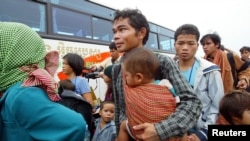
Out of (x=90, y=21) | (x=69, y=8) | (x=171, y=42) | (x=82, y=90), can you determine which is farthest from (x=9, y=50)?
(x=171, y=42)

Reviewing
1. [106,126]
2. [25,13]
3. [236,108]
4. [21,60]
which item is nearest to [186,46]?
[236,108]

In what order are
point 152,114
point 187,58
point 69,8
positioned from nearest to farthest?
1. point 152,114
2. point 187,58
3. point 69,8

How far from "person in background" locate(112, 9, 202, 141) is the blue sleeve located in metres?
0.36

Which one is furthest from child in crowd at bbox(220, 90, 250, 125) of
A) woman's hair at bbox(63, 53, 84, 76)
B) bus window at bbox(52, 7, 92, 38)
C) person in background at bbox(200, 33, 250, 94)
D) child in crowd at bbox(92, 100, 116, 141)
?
bus window at bbox(52, 7, 92, 38)

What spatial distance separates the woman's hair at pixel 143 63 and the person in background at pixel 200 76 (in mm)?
679

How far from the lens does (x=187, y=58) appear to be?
2.32 m

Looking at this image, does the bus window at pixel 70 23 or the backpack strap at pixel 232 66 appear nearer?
the backpack strap at pixel 232 66

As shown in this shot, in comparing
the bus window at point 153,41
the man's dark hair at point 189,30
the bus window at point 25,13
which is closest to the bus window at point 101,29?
the bus window at point 25,13

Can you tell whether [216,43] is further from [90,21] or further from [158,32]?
[158,32]

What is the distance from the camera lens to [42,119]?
1.14 metres

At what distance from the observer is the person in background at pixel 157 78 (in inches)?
50.0

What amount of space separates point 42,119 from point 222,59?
2448 mm

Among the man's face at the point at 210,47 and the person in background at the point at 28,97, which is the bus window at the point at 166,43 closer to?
the man's face at the point at 210,47

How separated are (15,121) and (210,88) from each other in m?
1.59
